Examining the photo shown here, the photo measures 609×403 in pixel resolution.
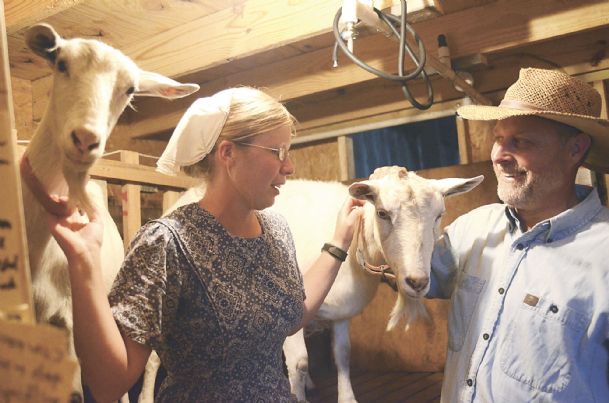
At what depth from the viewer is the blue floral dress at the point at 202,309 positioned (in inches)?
48.6

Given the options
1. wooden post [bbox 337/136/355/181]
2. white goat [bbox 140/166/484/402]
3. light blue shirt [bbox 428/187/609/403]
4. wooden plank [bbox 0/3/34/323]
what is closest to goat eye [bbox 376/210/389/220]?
white goat [bbox 140/166/484/402]

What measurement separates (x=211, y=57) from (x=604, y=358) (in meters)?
1.96

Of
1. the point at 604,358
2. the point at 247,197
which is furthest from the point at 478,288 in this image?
the point at 247,197

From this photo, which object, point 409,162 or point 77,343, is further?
point 409,162

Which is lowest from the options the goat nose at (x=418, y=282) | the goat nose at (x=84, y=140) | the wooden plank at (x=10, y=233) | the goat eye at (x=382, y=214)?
the goat nose at (x=418, y=282)

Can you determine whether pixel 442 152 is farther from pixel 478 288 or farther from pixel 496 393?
pixel 496 393

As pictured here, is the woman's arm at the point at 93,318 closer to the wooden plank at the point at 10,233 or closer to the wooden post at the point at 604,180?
the wooden plank at the point at 10,233

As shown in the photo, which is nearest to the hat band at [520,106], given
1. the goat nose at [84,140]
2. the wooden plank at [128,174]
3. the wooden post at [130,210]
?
the goat nose at [84,140]

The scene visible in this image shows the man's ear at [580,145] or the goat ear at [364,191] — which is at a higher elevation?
the man's ear at [580,145]

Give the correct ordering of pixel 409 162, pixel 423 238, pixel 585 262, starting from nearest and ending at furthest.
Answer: pixel 585 262 < pixel 423 238 < pixel 409 162

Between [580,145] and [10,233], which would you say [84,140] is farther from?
[580,145]

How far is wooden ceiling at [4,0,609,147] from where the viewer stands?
2164mm

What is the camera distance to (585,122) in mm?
1667

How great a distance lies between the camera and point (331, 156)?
12.5 ft
